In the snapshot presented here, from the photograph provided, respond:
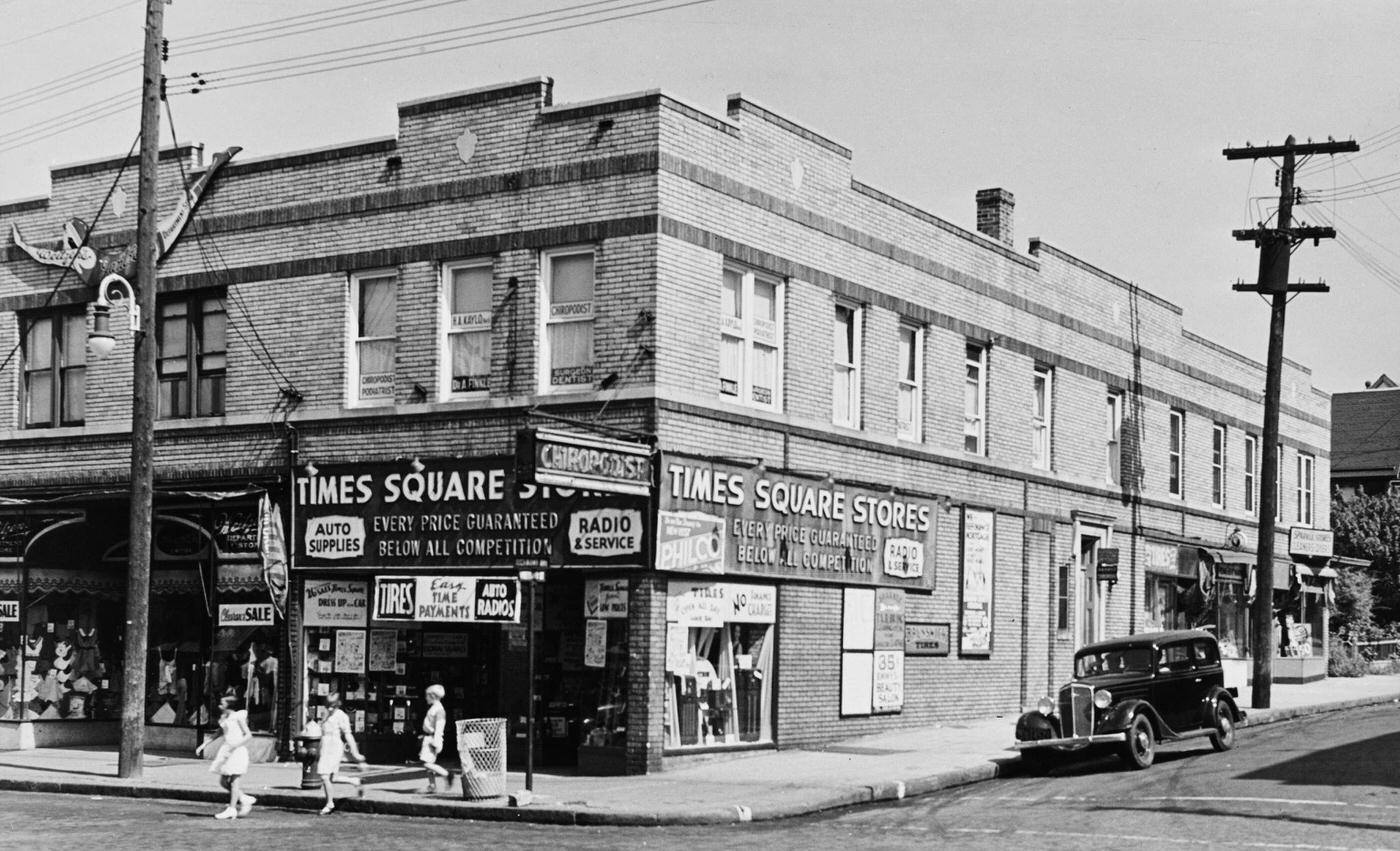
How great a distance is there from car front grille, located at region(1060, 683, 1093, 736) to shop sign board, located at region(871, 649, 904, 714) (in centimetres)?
458

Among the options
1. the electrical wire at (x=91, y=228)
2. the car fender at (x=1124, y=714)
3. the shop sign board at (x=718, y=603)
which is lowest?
the car fender at (x=1124, y=714)

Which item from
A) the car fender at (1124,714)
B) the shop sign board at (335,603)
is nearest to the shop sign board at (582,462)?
the shop sign board at (335,603)

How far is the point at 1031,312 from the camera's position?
103 ft

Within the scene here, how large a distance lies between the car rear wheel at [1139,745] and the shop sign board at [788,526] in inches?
189

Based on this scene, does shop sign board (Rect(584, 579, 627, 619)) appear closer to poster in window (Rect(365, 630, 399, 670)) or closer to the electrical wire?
poster in window (Rect(365, 630, 399, 670))

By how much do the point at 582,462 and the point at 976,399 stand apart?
1149 centimetres

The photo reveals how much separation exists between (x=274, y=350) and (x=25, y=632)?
21.2 feet

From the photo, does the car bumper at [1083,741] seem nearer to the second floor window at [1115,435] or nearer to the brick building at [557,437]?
the brick building at [557,437]

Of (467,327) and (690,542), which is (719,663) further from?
(467,327)

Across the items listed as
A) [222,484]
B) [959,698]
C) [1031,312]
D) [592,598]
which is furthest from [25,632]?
[1031,312]

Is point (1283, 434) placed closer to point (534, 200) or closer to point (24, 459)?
point (534, 200)

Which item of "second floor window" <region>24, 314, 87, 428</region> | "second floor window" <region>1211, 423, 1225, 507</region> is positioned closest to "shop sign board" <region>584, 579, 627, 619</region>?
"second floor window" <region>24, 314, 87, 428</region>

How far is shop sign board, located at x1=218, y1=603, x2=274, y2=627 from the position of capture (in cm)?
2511

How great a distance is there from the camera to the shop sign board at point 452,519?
21.8m
